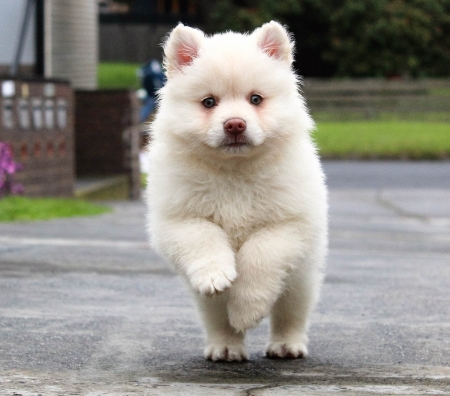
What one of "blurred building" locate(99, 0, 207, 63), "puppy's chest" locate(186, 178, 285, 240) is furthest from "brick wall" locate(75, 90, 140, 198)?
"blurred building" locate(99, 0, 207, 63)

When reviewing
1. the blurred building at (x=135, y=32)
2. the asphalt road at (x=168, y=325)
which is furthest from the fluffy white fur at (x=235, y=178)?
the blurred building at (x=135, y=32)

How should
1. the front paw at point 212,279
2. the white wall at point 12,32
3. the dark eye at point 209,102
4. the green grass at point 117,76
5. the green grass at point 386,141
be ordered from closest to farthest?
the front paw at point 212,279, the dark eye at point 209,102, the white wall at point 12,32, the green grass at point 386,141, the green grass at point 117,76

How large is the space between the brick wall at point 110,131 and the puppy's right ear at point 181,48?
1125 centimetres

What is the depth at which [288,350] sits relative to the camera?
16.4 feet

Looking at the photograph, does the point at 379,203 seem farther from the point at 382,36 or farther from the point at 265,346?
the point at 382,36

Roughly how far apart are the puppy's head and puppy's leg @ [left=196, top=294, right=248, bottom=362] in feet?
2.57

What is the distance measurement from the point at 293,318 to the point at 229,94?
1.22 metres

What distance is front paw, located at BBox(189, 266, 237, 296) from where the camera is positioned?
166 inches

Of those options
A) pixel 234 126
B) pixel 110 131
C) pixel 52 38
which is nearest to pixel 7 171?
pixel 110 131

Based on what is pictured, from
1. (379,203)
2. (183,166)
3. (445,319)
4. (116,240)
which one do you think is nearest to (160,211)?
(183,166)

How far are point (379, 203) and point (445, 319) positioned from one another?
998cm

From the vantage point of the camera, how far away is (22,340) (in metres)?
5.06

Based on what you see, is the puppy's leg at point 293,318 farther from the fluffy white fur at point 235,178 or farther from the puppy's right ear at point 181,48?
the puppy's right ear at point 181,48

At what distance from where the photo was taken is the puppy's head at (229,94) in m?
4.43
